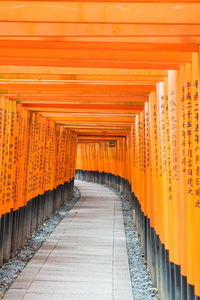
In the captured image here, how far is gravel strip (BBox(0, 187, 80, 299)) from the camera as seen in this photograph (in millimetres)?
4887

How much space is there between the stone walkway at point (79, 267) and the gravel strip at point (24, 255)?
13 centimetres

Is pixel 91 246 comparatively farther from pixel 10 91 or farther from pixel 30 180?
pixel 10 91

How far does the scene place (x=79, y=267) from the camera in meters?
5.52

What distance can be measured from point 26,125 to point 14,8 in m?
4.36

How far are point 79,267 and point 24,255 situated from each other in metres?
1.31

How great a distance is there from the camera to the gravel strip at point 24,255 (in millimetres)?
4887

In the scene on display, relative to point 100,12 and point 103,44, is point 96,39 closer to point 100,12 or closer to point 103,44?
point 103,44

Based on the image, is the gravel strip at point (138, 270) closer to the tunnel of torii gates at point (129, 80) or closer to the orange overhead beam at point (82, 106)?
the tunnel of torii gates at point (129, 80)

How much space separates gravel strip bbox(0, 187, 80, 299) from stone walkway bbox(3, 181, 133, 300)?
0.13 m

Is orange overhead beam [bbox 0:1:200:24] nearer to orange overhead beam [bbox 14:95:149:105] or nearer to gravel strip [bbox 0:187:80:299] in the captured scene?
orange overhead beam [bbox 14:95:149:105]

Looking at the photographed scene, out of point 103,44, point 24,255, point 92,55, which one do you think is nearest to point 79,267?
point 24,255

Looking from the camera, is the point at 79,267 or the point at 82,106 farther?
the point at 82,106

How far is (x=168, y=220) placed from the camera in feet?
12.1

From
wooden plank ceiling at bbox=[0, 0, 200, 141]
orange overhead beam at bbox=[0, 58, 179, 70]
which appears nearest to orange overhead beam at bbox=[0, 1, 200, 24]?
wooden plank ceiling at bbox=[0, 0, 200, 141]
